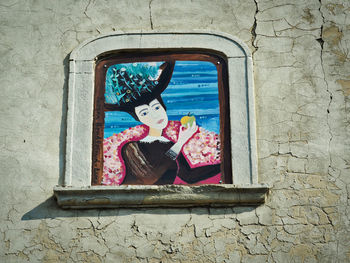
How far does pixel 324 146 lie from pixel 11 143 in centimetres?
249

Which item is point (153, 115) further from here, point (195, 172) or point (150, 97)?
point (195, 172)

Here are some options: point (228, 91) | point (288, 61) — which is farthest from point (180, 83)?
point (288, 61)

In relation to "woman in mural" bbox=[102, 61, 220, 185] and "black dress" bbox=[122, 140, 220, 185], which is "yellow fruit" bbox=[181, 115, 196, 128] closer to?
"woman in mural" bbox=[102, 61, 220, 185]

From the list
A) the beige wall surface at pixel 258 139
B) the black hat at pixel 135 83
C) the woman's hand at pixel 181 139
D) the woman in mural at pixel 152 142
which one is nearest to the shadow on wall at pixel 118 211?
the beige wall surface at pixel 258 139

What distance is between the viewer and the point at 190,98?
4930 mm

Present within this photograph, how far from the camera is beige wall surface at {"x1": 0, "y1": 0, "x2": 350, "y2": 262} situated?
441 centimetres

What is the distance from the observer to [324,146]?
470 centimetres

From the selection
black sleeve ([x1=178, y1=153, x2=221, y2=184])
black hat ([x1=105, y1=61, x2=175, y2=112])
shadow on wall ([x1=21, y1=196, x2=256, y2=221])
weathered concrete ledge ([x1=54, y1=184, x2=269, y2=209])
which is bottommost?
shadow on wall ([x1=21, y1=196, x2=256, y2=221])

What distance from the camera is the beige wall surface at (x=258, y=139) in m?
4.41

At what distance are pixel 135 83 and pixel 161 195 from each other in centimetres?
105

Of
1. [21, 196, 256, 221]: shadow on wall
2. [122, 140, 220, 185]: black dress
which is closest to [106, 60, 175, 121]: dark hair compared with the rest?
[122, 140, 220, 185]: black dress

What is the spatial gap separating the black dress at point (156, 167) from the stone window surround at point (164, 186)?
19cm

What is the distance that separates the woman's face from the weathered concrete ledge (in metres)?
0.61

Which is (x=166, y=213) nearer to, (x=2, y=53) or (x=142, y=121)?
(x=142, y=121)
